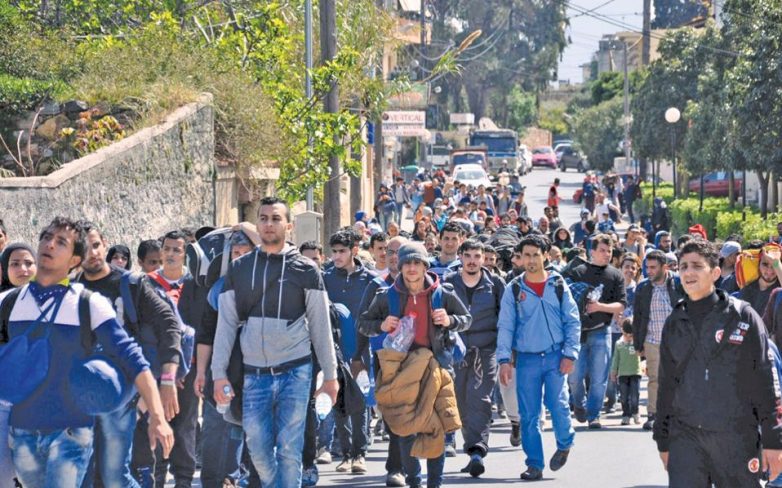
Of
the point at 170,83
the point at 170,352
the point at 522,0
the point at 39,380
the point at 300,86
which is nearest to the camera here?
the point at 39,380

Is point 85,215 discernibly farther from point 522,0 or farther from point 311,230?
point 522,0

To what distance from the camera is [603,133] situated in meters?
78.3

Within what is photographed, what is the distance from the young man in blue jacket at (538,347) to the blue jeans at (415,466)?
1189 mm

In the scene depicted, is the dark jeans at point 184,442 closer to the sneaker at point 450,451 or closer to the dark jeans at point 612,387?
the sneaker at point 450,451

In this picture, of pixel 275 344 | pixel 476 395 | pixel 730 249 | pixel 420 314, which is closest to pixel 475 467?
pixel 476 395

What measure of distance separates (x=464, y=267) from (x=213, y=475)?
Answer: 3.24 meters

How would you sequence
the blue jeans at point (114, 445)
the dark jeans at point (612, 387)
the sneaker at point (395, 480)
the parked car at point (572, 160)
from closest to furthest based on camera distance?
1. the blue jeans at point (114, 445)
2. the sneaker at point (395, 480)
3. the dark jeans at point (612, 387)
4. the parked car at point (572, 160)

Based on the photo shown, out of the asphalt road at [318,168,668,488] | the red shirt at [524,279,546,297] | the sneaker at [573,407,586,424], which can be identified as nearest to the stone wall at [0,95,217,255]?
the asphalt road at [318,168,668,488]

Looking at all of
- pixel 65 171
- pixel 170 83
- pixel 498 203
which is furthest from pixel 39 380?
pixel 498 203

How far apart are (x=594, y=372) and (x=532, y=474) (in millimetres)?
3154

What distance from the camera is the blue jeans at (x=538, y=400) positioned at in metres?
11.3

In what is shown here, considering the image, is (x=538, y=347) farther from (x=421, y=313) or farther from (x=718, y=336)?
(x=718, y=336)

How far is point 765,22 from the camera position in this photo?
25.6 m

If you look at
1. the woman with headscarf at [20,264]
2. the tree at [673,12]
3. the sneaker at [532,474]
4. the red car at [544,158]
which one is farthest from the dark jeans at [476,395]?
the tree at [673,12]
